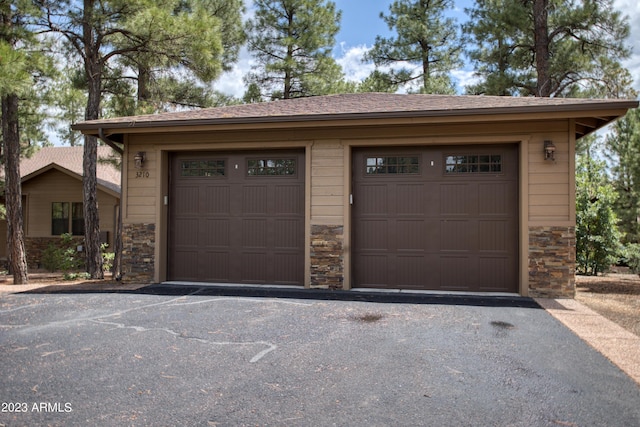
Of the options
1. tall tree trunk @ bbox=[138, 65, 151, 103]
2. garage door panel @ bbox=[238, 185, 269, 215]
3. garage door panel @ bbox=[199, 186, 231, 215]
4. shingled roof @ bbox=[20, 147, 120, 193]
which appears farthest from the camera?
shingled roof @ bbox=[20, 147, 120, 193]

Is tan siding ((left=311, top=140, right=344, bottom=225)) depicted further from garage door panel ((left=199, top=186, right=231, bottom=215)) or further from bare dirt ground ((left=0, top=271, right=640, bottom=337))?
bare dirt ground ((left=0, top=271, right=640, bottom=337))

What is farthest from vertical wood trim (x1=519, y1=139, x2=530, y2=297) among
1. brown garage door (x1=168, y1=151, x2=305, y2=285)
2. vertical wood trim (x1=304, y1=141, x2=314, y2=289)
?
brown garage door (x1=168, y1=151, x2=305, y2=285)

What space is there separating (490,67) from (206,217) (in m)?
10.6

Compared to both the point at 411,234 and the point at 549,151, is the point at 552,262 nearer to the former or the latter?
the point at 549,151

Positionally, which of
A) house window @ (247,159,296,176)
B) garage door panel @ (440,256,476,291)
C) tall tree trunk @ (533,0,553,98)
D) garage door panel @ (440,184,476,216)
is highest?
tall tree trunk @ (533,0,553,98)

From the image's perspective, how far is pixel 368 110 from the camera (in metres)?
7.16

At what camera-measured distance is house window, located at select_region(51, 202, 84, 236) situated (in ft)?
51.0

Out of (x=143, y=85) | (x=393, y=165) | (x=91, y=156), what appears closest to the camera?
(x=393, y=165)

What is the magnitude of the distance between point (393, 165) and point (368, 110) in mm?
951

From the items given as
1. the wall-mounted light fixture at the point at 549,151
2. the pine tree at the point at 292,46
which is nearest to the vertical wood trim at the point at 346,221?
the wall-mounted light fixture at the point at 549,151

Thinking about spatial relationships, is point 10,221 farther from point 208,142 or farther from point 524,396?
point 524,396

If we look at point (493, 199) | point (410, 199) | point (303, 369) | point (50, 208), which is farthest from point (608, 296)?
point (50, 208)

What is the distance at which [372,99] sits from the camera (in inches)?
348

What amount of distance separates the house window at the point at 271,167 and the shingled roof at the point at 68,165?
8.53 meters
